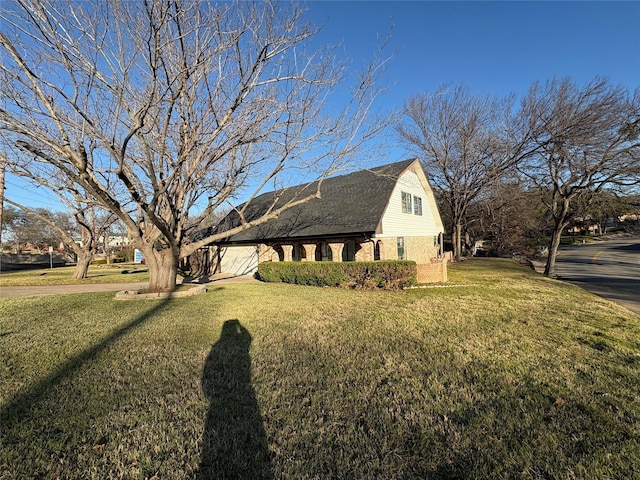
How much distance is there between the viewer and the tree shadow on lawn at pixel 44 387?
9.80 ft

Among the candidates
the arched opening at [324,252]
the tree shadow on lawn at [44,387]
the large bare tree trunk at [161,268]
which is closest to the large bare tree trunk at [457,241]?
the arched opening at [324,252]

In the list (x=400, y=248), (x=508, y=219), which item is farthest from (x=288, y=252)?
(x=508, y=219)

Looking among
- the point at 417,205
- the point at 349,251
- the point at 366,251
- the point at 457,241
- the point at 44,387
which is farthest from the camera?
the point at 457,241

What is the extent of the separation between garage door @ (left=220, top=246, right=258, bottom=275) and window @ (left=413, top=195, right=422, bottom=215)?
33.8 ft

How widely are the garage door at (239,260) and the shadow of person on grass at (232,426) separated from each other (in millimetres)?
15757

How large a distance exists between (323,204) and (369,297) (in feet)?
32.3

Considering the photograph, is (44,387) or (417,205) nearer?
(44,387)

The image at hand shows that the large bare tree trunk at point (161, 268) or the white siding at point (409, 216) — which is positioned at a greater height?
the white siding at point (409, 216)

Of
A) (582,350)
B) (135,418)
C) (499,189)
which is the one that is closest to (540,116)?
(499,189)

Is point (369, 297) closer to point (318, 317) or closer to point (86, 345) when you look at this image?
point (318, 317)

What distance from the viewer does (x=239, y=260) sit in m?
21.2

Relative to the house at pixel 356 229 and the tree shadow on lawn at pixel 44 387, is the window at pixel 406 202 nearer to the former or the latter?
the house at pixel 356 229

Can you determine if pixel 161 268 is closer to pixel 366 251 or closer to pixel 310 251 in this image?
pixel 310 251

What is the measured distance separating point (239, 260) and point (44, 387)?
1775 cm
